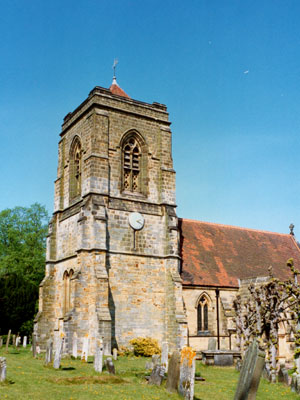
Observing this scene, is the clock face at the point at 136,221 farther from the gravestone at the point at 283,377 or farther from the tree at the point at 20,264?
the tree at the point at 20,264

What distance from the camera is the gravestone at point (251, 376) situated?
7039 millimetres

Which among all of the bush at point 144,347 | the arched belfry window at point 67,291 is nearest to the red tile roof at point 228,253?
the bush at point 144,347

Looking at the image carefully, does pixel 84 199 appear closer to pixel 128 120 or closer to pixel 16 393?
pixel 128 120

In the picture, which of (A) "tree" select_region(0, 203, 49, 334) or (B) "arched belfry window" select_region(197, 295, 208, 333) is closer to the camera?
(B) "arched belfry window" select_region(197, 295, 208, 333)

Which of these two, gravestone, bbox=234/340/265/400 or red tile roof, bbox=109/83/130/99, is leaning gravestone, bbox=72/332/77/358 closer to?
red tile roof, bbox=109/83/130/99

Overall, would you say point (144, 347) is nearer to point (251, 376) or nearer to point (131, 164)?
point (131, 164)

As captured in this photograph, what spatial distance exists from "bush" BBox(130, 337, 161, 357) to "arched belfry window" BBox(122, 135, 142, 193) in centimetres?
868

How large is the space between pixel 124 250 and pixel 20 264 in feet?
69.9

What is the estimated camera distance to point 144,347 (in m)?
24.2

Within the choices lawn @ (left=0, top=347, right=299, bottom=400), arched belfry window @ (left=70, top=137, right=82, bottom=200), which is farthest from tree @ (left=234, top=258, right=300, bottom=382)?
arched belfry window @ (left=70, top=137, right=82, bottom=200)

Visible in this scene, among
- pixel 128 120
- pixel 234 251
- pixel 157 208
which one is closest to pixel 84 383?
pixel 157 208

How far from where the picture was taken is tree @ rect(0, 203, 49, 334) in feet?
123

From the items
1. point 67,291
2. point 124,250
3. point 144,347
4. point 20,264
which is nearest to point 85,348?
point 144,347

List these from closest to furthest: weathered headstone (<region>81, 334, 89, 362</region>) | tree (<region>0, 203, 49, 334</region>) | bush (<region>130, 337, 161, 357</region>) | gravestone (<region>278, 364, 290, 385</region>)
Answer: gravestone (<region>278, 364, 290, 385</region>), weathered headstone (<region>81, 334, 89, 362</region>), bush (<region>130, 337, 161, 357</region>), tree (<region>0, 203, 49, 334</region>)
